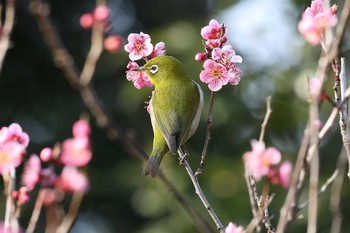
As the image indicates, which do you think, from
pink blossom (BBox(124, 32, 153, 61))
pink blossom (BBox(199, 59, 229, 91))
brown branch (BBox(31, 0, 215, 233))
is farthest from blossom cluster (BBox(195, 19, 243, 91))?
brown branch (BBox(31, 0, 215, 233))

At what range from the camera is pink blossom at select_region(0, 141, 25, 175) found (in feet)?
6.32

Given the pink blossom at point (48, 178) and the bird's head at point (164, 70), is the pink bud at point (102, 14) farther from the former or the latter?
the bird's head at point (164, 70)

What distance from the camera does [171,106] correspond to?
10.9 feet

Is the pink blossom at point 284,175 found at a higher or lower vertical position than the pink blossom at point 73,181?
lower

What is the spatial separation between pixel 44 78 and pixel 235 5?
390 centimetres

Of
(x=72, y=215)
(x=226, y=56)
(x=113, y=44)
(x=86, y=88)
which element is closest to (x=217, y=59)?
(x=226, y=56)

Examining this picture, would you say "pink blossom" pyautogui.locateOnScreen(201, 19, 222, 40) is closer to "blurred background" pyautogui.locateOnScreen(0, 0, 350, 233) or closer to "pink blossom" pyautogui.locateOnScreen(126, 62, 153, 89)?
"pink blossom" pyautogui.locateOnScreen(126, 62, 153, 89)

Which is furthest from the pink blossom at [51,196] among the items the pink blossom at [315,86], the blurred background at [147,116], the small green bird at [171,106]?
the blurred background at [147,116]

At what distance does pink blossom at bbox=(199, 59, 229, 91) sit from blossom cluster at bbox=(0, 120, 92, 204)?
711 mm

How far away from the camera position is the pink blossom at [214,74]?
8.34 feet

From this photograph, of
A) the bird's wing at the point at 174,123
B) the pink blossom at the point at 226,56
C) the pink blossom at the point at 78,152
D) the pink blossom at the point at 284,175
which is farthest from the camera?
the bird's wing at the point at 174,123

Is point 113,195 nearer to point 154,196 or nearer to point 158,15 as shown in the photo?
point 154,196

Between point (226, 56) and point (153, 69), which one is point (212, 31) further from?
point (153, 69)

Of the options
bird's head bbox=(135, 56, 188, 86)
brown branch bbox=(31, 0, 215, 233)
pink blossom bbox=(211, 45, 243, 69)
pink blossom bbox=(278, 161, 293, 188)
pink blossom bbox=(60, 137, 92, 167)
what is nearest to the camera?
brown branch bbox=(31, 0, 215, 233)
